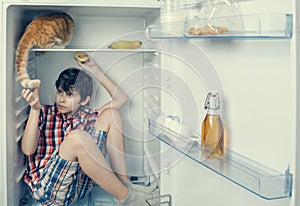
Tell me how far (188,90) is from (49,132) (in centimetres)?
84

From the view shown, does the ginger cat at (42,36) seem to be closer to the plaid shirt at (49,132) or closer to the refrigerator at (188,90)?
the refrigerator at (188,90)

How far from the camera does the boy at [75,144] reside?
177 cm

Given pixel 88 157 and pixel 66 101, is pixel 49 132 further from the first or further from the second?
pixel 88 157

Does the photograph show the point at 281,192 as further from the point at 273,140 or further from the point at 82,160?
the point at 82,160

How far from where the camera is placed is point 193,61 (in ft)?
4.29

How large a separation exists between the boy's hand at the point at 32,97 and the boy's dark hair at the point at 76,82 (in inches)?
6.0

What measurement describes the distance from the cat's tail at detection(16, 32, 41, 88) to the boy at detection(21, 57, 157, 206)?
44mm

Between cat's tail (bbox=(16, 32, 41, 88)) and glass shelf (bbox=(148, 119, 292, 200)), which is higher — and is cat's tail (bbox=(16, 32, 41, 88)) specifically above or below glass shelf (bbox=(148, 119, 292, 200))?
above

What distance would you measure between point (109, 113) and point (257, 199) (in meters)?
1.01

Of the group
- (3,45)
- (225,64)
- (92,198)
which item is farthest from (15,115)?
(225,64)

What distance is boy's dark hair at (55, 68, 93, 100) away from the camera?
1.88 meters

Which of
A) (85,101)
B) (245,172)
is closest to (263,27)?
(245,172)

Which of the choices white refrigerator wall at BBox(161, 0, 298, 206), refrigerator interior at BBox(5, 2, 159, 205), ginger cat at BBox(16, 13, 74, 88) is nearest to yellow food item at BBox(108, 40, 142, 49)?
refrigerator interior at BBox(5, 2, 159, 205)

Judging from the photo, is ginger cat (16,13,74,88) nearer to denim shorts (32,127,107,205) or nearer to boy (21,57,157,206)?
boy (21,57,157,206)
